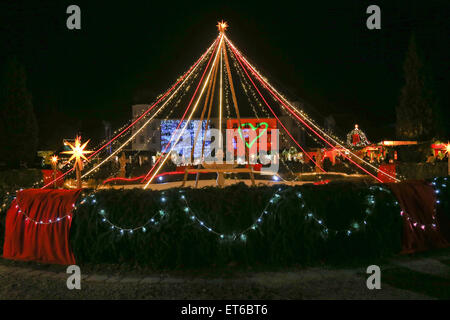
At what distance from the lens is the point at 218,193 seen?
5.97 m

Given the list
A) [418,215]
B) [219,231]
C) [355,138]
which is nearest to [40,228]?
[219,231]

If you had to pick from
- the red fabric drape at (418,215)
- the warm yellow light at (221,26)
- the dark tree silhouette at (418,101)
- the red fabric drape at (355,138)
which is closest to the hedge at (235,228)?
the red fabric drape at (418,215)

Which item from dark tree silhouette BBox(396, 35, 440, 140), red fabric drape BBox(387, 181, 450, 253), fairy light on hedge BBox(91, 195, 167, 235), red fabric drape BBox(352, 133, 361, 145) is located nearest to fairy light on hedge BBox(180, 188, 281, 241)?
fairy light on hedge BBox(91, 195, 167, 235)

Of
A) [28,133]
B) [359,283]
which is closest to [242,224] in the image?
[359,283]

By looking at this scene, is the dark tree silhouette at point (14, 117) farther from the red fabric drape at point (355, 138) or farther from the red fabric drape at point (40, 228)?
the red fabric drape at point (355, 138)

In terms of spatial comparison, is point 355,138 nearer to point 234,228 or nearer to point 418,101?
point 418,101

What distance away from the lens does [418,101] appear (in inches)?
1026

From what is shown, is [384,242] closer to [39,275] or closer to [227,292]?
[227,292]

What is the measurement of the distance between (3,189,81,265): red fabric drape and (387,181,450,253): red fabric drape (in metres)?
5.92

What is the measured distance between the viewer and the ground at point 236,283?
4.54m

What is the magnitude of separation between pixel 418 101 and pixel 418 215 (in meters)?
23.1

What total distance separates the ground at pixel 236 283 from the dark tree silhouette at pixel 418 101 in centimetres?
2325

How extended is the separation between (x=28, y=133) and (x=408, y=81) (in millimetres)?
28629

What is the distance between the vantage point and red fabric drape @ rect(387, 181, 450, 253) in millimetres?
6281
